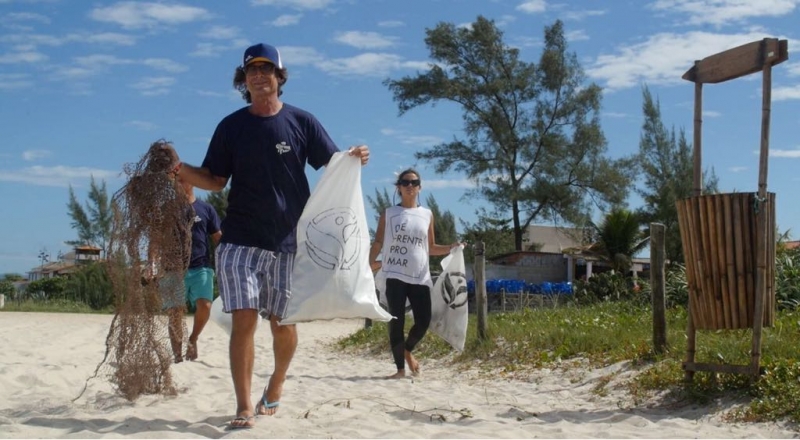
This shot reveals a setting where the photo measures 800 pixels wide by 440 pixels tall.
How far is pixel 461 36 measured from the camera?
33.0 meters

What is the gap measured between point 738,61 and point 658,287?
2127mm

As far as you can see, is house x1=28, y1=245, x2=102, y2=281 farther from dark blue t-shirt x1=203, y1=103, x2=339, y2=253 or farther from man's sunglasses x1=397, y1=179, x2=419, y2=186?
dark blue t-shirt x1=203, y1=103, x2=339, y2=253

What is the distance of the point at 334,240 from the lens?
15.4 ft

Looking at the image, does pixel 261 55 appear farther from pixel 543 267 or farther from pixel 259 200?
pixel 543 267

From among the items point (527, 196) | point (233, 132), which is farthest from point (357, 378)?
point (527, 196)

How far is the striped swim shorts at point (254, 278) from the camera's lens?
14.4 feet

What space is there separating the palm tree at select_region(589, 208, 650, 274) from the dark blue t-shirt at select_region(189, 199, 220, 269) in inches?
700

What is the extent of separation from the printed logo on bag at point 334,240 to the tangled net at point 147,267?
0.97 meters

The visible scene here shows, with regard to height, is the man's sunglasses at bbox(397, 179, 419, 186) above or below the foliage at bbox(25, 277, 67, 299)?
above

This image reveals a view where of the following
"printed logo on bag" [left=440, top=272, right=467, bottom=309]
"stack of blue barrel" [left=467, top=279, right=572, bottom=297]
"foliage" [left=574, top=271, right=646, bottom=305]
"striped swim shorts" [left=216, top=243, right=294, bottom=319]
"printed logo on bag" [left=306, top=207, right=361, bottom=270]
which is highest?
"printed logo on bag" [left=306, top=207, right=361, bottom=270]

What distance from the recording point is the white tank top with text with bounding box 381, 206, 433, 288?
7082mm

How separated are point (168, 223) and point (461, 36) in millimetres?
29140

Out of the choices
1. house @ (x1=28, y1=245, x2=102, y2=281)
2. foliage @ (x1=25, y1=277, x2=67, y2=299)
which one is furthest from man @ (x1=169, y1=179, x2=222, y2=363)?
house @ (x1=28, y1=245, x2=102, y2=281)

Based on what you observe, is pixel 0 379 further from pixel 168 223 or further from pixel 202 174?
pixel 202 174
